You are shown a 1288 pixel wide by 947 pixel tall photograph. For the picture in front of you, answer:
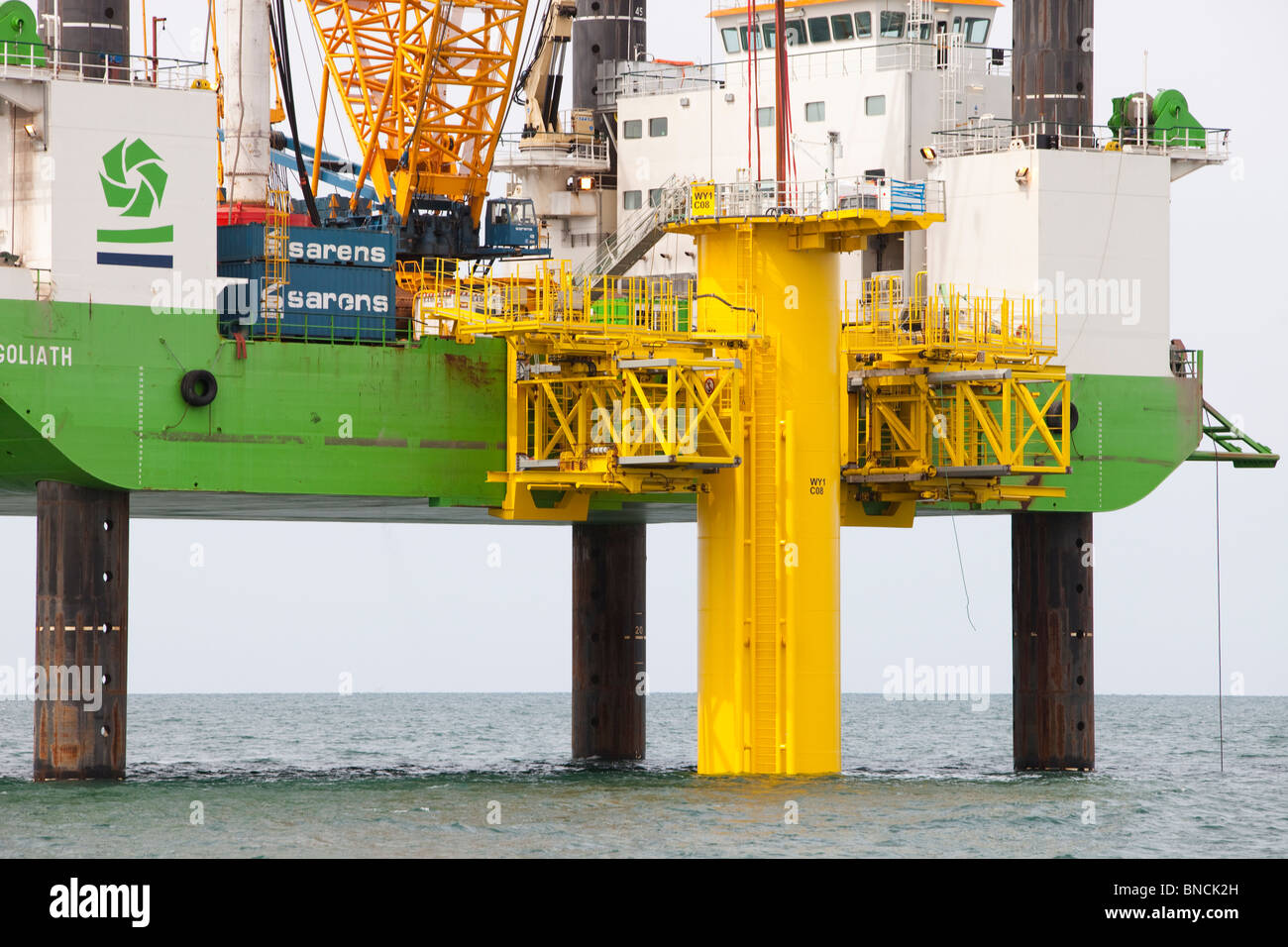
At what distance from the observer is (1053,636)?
56.2 metres

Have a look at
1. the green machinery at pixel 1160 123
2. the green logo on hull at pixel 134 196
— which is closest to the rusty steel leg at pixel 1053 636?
the green machinery at pixel 1160 123

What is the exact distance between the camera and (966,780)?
5488cm

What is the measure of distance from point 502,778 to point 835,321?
13462mm

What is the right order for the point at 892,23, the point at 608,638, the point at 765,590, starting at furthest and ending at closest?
the point at 608,638, the point at 892,23, the point at 765,590

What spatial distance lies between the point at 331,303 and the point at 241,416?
10.5 feet

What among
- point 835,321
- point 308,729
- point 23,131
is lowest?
point 308,729

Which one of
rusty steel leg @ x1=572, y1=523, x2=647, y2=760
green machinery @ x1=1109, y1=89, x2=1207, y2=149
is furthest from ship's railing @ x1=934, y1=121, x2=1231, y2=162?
rusty steel leg @ x1=572, y1=523, x2=647, y2=760

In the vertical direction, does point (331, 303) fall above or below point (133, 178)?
below

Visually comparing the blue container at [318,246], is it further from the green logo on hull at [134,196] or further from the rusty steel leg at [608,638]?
the rusty steel leg at [608,638]

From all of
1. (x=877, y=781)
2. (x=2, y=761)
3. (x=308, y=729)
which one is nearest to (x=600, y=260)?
(x=877, y=781)

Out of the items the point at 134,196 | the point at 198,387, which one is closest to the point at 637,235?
the point at 198,387

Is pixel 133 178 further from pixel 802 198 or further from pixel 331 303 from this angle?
pixel 802 198

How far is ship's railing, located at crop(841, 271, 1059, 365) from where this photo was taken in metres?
49.7
